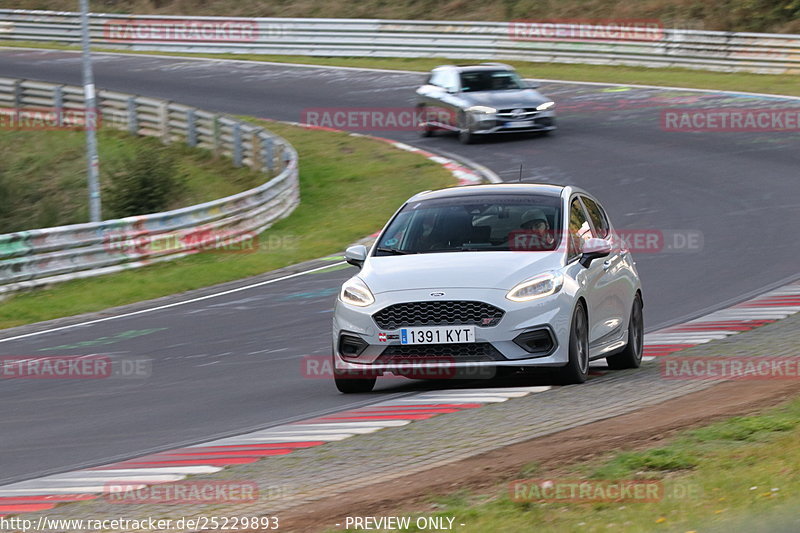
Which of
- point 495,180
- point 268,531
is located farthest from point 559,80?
point 268,531

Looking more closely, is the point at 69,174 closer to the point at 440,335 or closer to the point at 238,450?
the point at 440,335

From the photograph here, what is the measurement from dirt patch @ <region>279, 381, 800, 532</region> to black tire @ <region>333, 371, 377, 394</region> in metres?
2.50

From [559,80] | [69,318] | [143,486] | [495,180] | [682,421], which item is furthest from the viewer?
[559,80]

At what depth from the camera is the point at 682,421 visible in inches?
323

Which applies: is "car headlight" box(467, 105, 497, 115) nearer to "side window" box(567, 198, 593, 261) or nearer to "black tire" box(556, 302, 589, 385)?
"side window" box(567, 198, 593, 261)

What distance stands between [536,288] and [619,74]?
Answer: 28766mm

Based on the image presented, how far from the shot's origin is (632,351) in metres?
11.4

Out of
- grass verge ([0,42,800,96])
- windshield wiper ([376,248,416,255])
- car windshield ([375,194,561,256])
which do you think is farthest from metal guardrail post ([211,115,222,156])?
windshield wiper ([376,248,416,255])

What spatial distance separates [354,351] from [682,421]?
285 cm

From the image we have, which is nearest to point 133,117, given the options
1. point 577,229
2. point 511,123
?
point 511,123

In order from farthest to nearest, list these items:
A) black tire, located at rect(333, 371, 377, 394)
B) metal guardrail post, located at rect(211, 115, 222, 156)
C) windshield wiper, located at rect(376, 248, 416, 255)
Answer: metal guardrail post, located at rect(211, 115, 222, 156)
windshield wiper, located at rect(376, 248, 416, 255)
black tire, located at rect(333, 371, 377, 394)

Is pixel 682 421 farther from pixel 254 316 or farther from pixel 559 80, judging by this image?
pixel 559 80

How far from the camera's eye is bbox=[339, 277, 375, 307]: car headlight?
1006cm

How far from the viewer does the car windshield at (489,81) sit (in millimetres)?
29641
